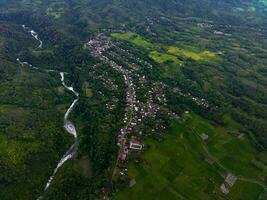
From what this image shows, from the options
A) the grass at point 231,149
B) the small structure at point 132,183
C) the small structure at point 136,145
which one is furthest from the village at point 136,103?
the grass at point 231,149

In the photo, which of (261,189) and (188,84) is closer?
(261,189)

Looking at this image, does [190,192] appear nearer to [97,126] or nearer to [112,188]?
[112,188]

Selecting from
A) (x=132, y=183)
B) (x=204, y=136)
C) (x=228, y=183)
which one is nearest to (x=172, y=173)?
(x=132, y=183)

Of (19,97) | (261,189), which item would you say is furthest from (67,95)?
(261,189)

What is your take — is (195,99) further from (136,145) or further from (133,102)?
(136,145)

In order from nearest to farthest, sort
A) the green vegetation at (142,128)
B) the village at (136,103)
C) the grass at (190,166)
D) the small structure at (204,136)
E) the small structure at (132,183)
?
the grass at (190,166) < the small structure at (132,183) < the green vegetation at (142,128) < the village at (136,103) < the small structure at (204,136)

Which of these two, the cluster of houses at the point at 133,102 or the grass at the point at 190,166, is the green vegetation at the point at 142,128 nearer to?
the grass at the point at 190,166

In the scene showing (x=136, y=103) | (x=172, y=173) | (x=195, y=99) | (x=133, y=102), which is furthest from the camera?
(x=195, y=99)

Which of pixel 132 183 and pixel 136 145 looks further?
pixel 136 145
